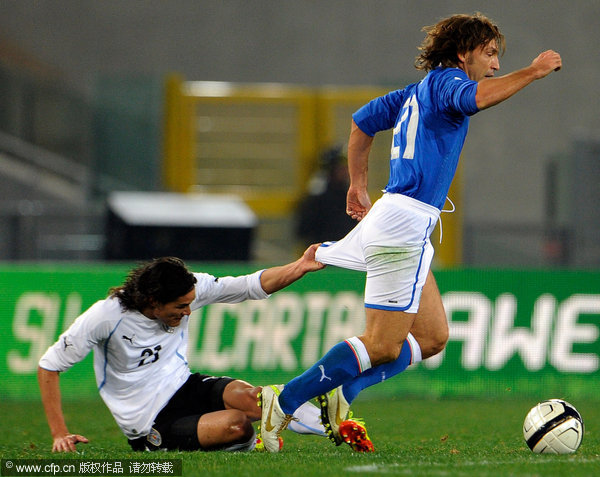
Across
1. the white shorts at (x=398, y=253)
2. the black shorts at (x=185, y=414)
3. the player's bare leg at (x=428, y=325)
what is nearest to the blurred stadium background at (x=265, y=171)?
the black shorts at (x=185, y=414)

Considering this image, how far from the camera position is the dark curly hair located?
16.5 ft

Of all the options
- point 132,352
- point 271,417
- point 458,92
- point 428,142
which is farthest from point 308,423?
point 458,92

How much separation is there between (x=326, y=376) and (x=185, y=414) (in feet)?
2.64

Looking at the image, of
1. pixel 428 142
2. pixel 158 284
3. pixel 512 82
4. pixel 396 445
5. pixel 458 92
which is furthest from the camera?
pixel 396 445

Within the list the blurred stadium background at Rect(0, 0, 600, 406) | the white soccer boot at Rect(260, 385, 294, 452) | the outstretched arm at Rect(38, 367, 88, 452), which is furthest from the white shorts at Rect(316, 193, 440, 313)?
the blurred stadium background at Rect(0, 0, 600, 406)

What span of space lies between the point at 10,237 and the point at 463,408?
4973 mm

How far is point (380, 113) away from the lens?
5.37m

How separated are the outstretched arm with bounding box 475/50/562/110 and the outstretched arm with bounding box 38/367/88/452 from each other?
91.1 inches

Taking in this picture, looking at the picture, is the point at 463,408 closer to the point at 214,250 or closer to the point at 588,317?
the point at 588,317

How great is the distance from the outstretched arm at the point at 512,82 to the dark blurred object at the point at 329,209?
705cm

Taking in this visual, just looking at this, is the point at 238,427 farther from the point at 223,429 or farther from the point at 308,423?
the point at 308,423

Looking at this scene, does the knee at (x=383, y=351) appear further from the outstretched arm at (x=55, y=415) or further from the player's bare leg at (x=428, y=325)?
the outstretched arm at (x=55, y=415)

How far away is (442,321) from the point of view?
17.4 feet

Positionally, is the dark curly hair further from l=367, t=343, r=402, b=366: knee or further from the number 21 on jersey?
the number 21 on jersey
